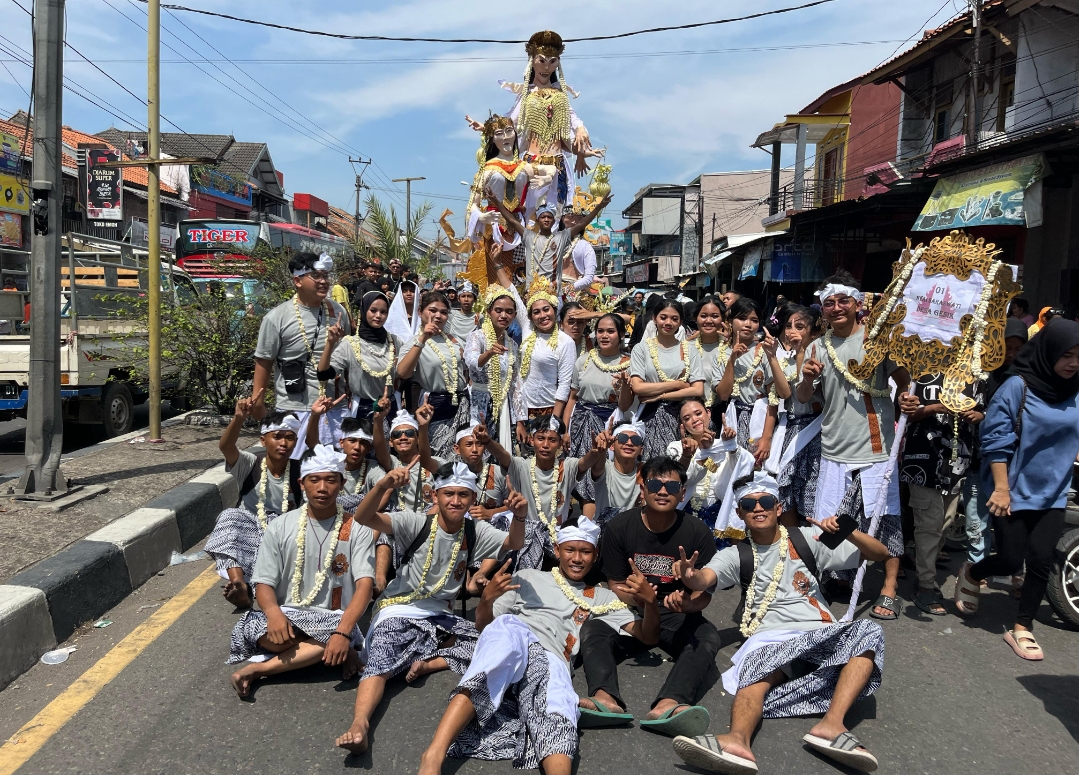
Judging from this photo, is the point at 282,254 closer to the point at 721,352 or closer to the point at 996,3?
the point at 721,352

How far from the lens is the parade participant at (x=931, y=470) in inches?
189

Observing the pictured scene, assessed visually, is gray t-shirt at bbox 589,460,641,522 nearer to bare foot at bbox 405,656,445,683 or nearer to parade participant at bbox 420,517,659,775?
parade participant at bbox 420,517,659,775

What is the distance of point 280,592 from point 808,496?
2.99 meters

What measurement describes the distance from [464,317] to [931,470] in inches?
168

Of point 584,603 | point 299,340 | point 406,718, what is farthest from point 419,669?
point 299,340

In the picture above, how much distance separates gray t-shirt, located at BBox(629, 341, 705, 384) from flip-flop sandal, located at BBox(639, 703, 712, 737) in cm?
274

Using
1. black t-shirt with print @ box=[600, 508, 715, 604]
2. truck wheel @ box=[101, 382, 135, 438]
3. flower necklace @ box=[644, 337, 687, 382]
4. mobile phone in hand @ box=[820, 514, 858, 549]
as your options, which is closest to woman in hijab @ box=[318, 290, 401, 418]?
flower necklace @ box=[644, 337, 687, 382]

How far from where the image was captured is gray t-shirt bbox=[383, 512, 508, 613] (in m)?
3.82

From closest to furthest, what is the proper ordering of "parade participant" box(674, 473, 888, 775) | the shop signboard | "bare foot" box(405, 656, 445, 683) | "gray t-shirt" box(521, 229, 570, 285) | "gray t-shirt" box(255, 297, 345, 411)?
"parade participant" box(674, 473, 888, 775) → "bare foot" box(405, 656, 445, 683) → "gray t-shirt" box(255, 297, 345, 411) → "gray t-shirt" box(521, 229, 570, 285) → the shop signboard

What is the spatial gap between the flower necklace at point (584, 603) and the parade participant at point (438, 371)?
5.50 ft

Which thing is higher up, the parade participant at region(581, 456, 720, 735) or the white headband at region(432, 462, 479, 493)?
the white headband at region(432, 462, 479, 493)

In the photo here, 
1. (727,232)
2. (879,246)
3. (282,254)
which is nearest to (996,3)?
(879,246)

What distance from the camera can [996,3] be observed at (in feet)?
41.1

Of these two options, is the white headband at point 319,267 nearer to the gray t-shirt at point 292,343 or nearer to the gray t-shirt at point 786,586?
the gray t-shirt at point 292,343
